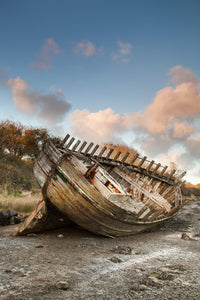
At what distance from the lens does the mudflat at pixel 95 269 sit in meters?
3.02

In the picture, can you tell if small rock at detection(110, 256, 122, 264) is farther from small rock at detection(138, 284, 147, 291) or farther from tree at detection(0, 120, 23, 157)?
tree at detection(0, 120, 23, 157)

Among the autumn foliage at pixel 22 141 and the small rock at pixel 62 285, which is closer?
the small rock at pixel 62 285

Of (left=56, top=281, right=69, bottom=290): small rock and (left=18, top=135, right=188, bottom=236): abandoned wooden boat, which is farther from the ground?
(left=18, top=135, right=188, bottom=236): abandoned wooden boat

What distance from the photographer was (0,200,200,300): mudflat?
119 inches

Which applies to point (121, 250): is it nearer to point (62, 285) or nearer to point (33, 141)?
point (62, 285)

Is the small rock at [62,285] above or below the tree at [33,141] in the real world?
below

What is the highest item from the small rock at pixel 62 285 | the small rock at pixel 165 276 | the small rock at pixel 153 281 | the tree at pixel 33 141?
the tree at pixel 33 141

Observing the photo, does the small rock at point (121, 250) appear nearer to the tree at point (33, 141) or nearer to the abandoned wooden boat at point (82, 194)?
the abandoned wooden boat at point (82, 194)

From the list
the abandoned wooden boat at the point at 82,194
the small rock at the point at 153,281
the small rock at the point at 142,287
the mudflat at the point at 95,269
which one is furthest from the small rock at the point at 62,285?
the abandoned wooden boat at the point at 82,194

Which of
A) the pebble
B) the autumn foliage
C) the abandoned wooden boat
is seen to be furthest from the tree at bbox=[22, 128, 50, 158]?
the pebble

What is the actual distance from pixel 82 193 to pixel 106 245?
5.08 feet

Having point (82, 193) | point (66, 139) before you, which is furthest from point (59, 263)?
point (66, 139)

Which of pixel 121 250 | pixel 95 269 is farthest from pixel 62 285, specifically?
pixel 121 250

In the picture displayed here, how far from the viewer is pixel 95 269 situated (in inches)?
157
